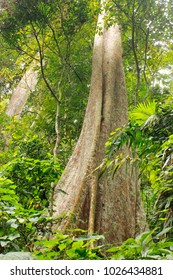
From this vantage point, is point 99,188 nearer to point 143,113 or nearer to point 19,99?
point 143,113

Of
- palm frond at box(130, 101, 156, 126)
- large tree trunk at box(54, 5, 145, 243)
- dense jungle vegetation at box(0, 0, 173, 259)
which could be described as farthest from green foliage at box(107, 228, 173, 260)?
palm frond at box(130, 101, 156, 126)

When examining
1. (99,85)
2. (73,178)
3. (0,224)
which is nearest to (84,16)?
(99,85)

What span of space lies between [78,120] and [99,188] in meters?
3.25

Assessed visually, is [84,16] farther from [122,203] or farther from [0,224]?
[0,224]

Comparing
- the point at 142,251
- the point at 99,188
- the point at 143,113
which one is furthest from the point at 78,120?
the point at 142,251

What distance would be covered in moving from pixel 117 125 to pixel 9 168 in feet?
6.03

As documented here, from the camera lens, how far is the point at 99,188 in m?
3.48

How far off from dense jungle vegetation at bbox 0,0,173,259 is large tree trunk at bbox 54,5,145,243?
0.14 metres

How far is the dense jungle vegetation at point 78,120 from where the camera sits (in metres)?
2.46

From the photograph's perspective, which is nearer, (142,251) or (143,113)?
(142,251)

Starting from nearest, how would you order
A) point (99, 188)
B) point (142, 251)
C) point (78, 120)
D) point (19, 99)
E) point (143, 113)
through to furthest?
1. point (142, 251)
2. point (143, 113)
3. point (99, 188)
4. point (78, 120)
5. point (19, 99)

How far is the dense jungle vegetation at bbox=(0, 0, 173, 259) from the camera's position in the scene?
2.46 meters

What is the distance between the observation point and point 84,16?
20.4 ft

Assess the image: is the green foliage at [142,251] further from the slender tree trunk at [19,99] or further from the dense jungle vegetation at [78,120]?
the slender tree trunk at [19,99]
